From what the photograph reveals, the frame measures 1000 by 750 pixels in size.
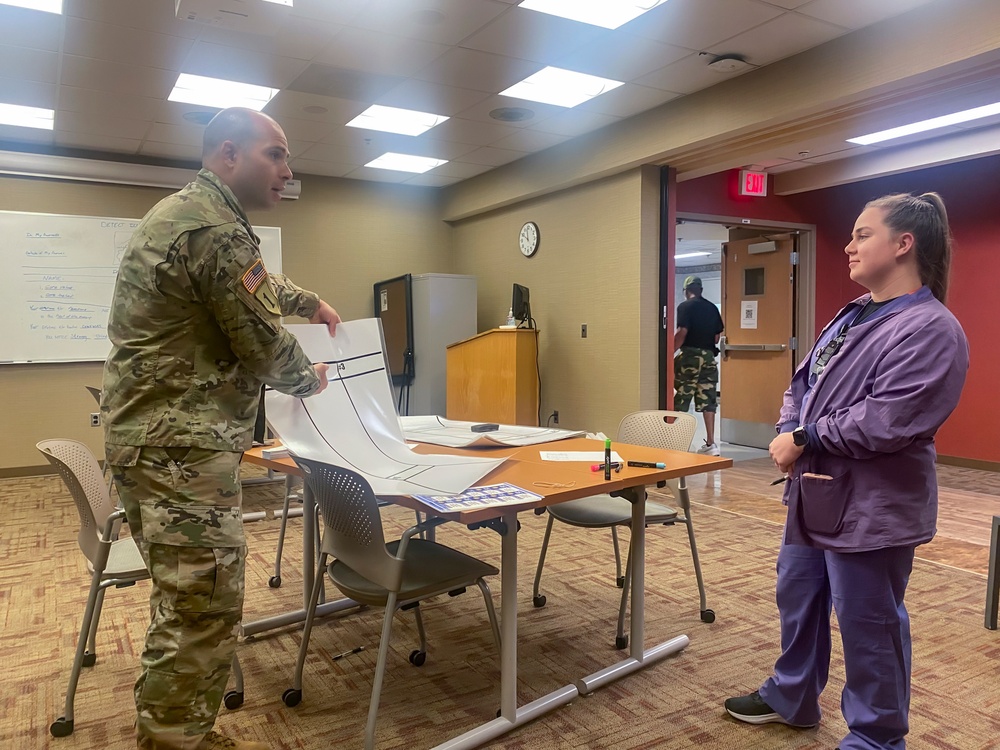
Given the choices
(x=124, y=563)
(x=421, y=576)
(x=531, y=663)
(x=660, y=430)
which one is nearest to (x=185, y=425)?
(x=421, y=576)

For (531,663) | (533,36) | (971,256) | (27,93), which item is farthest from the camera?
(971,256)

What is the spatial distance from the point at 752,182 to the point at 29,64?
18.2ft

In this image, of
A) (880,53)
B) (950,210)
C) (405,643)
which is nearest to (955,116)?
(950,210)

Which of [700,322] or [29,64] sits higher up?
[29,64]

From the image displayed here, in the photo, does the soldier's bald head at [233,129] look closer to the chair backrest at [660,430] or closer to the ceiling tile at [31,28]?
the chair backrest at [660,430]

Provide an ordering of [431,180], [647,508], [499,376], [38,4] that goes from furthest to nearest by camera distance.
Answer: [431,180] → [499,376] → [38,4] → [647,508]

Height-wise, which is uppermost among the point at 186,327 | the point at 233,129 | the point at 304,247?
the point at 304,247

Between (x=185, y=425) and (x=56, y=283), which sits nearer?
(x=185, y=425)

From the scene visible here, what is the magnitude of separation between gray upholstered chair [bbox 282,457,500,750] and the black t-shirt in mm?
4951

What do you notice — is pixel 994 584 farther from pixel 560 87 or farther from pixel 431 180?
pixel 431 180

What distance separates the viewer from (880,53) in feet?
11.6

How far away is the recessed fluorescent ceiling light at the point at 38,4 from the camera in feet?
10.9

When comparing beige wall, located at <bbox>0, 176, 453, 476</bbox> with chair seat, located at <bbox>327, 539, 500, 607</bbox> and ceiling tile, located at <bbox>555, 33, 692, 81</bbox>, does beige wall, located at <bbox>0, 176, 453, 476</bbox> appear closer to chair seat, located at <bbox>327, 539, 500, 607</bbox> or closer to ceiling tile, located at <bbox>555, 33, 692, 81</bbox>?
ceiling tile, located at <bbox>555, 33, 692, 81</bbox>

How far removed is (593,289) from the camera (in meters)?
5.74
